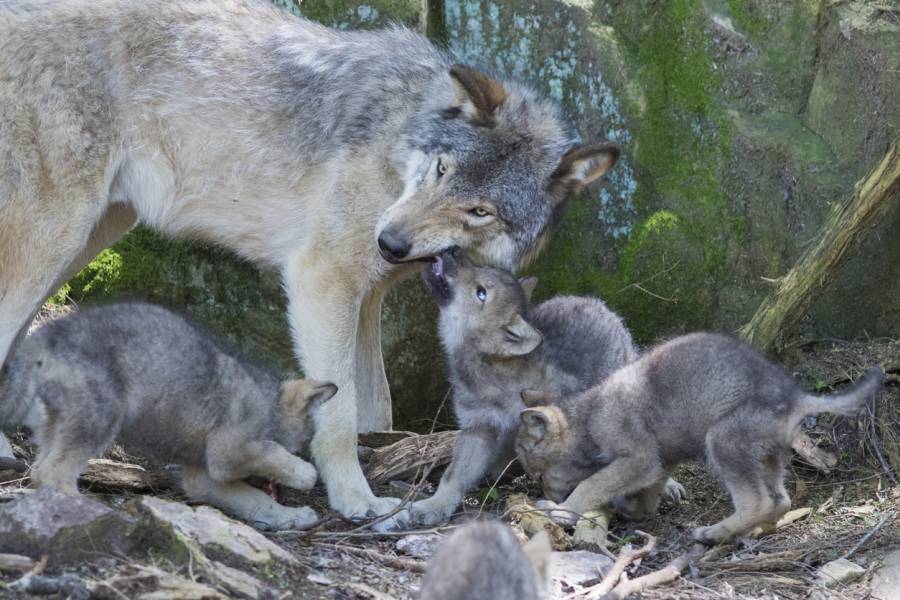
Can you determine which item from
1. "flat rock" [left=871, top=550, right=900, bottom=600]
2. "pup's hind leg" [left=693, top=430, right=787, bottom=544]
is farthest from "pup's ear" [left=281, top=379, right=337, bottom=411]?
"flat rock" [left=871, top=550, right=900, bottom=600]

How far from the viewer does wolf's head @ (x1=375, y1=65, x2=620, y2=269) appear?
21.0 ft

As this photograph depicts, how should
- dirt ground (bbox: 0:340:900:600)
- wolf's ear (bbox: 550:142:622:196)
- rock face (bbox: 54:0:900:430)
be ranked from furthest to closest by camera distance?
rock face (bbox: 54:0:900:430) → wolf's ear (bbox: 550:142:622:196) → dirt ground (bbox: 0:340:900:600)

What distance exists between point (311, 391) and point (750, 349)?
237 cm

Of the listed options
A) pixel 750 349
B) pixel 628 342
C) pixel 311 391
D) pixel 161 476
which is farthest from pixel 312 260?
pixel 750 349

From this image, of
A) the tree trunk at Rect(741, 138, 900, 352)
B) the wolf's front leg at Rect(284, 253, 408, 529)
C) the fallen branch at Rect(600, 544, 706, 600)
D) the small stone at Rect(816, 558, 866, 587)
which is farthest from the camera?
the tree trunk at Rect(741, 138, 900, 352)

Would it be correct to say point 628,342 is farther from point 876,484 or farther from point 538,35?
point 538,35

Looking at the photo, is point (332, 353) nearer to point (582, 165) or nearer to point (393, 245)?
point (393, 245)

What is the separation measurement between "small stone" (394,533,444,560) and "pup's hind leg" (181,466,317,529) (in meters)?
0.50

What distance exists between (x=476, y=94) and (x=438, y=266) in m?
1.01

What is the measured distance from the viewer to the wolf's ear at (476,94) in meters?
6.52

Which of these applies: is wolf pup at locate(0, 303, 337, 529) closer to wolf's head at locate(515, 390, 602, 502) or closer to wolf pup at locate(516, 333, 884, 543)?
wolf's head at locate(515, 390, 602, 502)

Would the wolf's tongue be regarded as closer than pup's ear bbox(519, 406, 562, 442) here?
No

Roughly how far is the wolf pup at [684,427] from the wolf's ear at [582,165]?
1.16 m

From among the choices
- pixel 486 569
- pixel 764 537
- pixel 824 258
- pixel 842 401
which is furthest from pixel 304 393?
pixel 824 258
